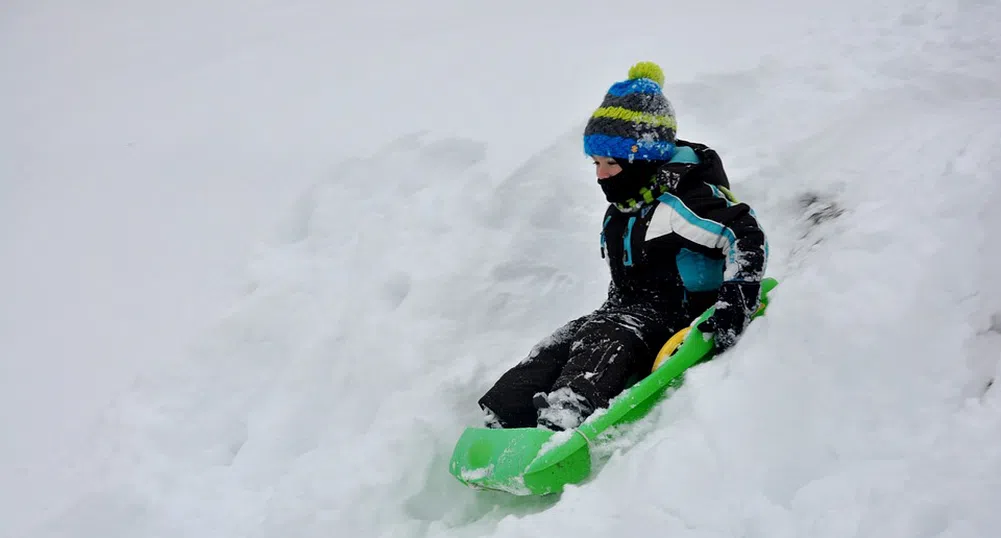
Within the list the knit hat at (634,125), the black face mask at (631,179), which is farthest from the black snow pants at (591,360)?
the knit hat at (634,125)

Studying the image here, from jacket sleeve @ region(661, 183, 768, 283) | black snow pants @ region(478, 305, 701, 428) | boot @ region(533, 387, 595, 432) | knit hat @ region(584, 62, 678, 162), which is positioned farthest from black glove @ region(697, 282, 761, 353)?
knit hat @ region(584, 62, 678, 162)

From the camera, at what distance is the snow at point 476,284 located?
1760mm

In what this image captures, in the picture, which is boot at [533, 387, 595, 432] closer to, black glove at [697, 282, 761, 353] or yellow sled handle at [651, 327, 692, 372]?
yellow sled handle at [651, 327, 692, 372]

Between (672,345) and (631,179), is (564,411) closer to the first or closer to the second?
(672,345)

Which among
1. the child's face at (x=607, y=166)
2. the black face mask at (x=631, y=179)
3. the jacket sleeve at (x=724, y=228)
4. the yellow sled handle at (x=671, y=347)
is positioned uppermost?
the child's face at (x=607, y=166)

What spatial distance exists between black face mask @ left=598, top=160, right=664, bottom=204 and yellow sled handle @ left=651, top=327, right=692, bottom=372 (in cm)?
55

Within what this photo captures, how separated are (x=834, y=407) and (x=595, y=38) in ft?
18.0

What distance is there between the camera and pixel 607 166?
271 cm

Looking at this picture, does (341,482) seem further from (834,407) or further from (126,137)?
(126,137)

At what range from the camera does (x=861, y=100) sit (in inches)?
169

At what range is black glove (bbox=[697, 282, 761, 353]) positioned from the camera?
2.32m

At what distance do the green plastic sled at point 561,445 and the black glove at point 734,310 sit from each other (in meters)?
0.06

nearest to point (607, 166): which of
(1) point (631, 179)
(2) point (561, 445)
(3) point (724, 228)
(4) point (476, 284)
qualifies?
(1) point (631, 179)

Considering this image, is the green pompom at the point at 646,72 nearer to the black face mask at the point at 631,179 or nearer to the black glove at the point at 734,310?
the black face mask at the point at 631,179
